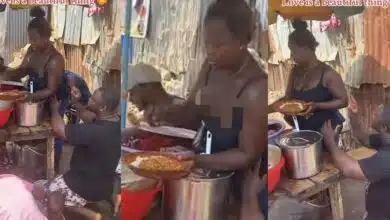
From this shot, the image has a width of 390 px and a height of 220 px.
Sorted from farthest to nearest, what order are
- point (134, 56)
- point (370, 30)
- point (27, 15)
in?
point (27, 15) < point (134, 56) < point (370, 30)

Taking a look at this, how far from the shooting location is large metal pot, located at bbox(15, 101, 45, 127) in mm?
1892

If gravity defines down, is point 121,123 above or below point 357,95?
below

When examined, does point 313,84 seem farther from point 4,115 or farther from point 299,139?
point 4,115

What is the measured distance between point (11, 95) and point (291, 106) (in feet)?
3.09

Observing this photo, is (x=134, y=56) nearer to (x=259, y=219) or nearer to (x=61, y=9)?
(x=61, y=9)

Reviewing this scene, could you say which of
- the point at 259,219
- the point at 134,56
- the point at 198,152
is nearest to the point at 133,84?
the point at 134,56

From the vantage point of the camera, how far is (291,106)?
168 cm

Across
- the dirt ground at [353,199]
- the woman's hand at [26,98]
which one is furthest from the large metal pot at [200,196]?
the woman's hand at [26,98]

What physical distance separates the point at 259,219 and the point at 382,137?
0.45 meters

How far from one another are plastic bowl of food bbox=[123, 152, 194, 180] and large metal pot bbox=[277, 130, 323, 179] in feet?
0.99

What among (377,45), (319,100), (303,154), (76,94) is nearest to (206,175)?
(303,154)

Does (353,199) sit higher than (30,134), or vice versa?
(30,134)

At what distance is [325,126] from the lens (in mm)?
1684

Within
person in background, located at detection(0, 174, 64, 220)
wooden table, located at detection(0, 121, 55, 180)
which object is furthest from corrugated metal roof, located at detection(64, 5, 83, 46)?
person in background, located at detection(0, 174, 64, 220)
